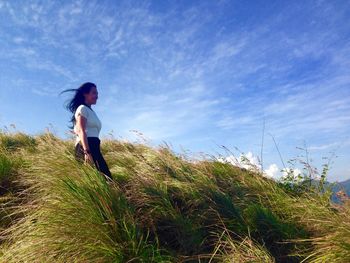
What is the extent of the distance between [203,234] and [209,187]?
3.60ft

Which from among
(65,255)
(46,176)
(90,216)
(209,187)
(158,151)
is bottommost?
(65,255)

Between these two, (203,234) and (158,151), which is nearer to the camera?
(203,234)

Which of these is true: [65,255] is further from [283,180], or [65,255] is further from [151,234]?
[283,180]

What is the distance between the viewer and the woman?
20.6 feet

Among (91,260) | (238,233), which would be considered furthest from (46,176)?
(238,233)

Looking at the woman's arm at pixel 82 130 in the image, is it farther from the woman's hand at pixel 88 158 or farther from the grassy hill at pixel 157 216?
the grassy hill at pixel 157 216

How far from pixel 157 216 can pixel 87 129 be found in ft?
6.53

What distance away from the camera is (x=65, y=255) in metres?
4.34

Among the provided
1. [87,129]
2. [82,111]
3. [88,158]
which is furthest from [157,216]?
[82,111]

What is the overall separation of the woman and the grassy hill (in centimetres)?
36

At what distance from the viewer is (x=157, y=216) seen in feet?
18.4

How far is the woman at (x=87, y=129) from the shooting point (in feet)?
20.6

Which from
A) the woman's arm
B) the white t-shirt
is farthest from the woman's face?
the woman's arm

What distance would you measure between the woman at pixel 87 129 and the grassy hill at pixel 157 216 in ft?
1.18
